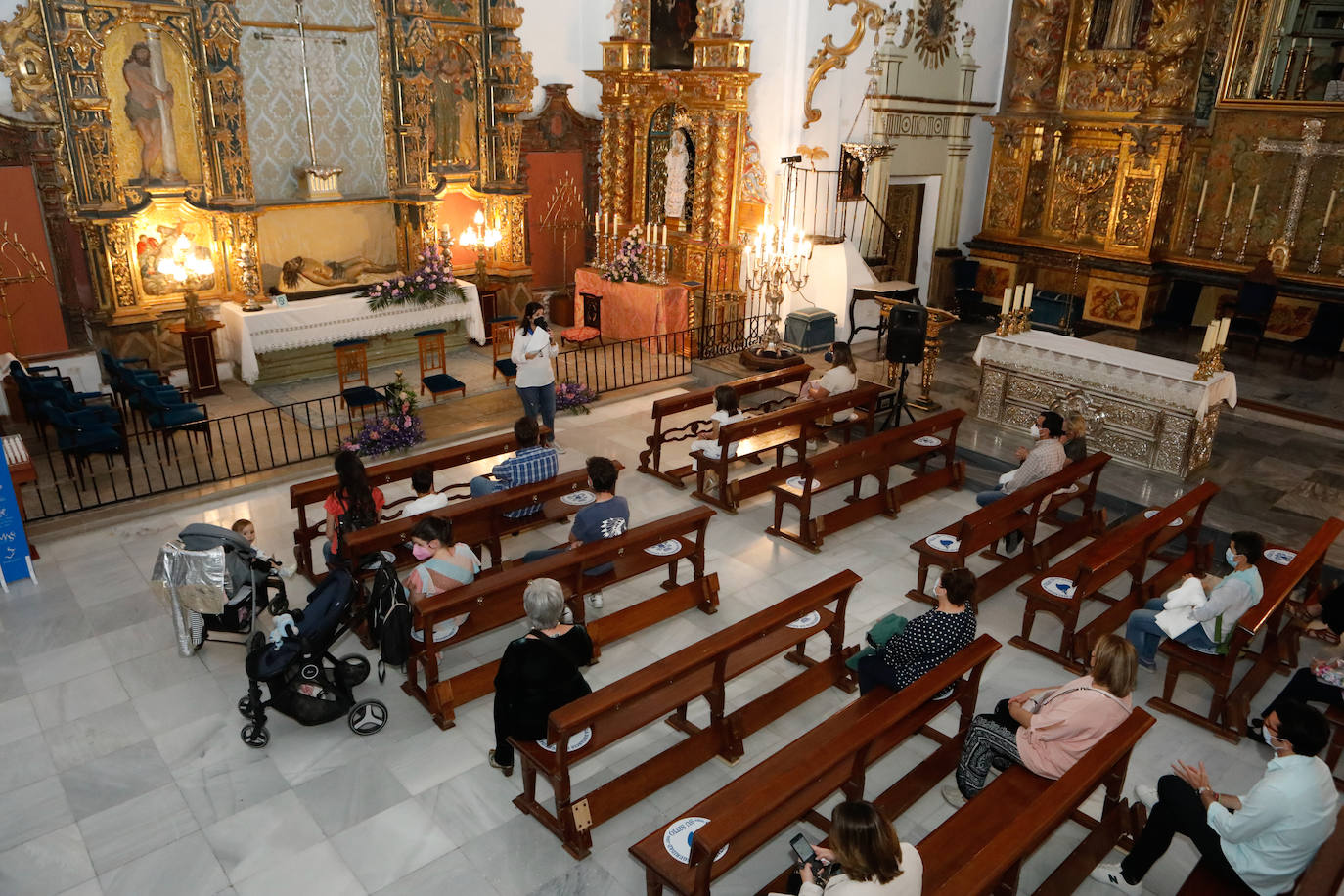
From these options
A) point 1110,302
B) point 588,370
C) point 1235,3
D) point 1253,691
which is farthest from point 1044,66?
point 1253,691

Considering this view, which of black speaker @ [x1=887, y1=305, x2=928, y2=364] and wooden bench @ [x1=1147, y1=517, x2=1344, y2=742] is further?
black speaker @ [x1=887, y1=305, x2=928, y2=364]

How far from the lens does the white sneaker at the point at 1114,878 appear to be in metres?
4.54

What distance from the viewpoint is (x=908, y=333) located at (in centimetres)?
1002

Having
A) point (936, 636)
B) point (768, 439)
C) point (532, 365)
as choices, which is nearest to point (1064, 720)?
point (936, 636)

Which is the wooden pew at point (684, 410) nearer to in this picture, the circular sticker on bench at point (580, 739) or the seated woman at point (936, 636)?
the seated woman at point (936, 636)

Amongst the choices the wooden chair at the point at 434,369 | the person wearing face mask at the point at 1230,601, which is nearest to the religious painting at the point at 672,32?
the wooden chair at the point at 434,369

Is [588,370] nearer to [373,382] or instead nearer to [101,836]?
[373,382]

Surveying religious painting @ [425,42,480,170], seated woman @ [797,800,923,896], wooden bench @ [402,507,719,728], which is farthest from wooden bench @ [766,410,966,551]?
religious painting @ [425,42,480,170]

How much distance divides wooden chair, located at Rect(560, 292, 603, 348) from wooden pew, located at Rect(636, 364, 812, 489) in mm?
3193

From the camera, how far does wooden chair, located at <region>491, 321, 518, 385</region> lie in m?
12.1

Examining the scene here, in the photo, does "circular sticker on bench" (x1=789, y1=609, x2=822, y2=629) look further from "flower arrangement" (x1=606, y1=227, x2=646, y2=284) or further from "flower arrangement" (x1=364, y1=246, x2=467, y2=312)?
"flower arrangement" (x1=364, y1=246, x2=467, y2=312)

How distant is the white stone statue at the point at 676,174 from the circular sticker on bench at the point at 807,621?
9942 mm

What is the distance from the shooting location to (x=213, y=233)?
12570mm

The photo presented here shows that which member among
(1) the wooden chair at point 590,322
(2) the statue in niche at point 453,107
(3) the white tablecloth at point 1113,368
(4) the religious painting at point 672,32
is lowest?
(1) the wooden chair at point 590,322
